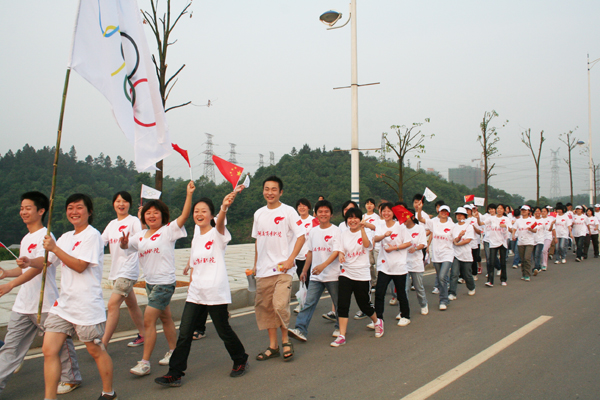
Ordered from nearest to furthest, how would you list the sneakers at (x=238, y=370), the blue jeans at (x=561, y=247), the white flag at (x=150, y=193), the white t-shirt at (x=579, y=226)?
the sneakers at (x=238, y=370), the white flag at (x=150, y=193), the blue jeans at (x=561, y=247), the white t-shirt at (x=579, y=226)

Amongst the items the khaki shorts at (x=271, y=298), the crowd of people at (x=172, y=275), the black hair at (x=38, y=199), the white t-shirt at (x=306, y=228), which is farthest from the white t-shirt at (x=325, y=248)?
the black hair at (x=38, y=199)

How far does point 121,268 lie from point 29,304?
1.20m

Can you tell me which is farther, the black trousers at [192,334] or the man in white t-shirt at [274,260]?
the man in white t-shirt at [274,260]

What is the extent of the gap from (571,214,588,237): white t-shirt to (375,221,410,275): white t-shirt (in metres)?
11.8

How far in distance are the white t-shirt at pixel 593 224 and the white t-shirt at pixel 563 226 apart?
3.22 ft

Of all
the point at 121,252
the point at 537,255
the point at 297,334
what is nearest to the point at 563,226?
the point at 537,255

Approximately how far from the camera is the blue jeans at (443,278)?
7.73 m

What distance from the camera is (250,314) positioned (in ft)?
24.3

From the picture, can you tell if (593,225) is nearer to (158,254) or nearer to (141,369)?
(158,254)

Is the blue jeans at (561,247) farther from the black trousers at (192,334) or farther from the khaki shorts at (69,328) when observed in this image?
the khaki shorts at (69,328)

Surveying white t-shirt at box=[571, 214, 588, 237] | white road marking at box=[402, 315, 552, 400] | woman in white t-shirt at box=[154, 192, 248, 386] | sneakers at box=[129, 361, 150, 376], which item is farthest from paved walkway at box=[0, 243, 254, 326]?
white t-shirt at box=[571, 214, 588, 237]

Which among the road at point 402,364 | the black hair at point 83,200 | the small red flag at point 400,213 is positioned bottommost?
the road at point 402,364

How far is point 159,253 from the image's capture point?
186 inches

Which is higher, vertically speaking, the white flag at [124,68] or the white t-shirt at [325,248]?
the white flag at [124,68]
